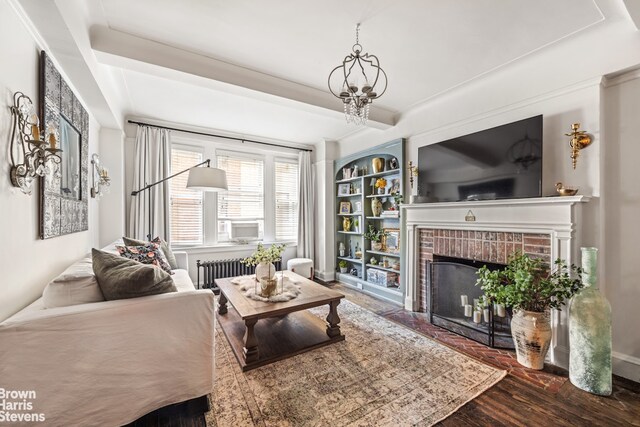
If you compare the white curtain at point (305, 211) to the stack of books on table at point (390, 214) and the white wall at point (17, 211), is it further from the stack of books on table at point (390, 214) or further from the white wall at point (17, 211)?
the white wall at point (17, 211)

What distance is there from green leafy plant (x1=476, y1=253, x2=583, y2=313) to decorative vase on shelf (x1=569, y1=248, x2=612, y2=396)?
7cm

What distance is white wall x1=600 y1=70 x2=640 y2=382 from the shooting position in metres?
2.02

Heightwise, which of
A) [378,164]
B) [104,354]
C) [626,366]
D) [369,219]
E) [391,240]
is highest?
[378,164]

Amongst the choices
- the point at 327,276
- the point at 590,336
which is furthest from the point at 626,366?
the point at 327,276

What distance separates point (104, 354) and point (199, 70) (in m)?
2.32


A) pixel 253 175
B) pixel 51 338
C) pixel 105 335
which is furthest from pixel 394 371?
pixel 253 175

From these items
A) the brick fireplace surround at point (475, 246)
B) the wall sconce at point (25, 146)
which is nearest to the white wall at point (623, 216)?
the brick fireplace surround at point (475, 246)

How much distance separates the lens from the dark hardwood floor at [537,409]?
1.62m

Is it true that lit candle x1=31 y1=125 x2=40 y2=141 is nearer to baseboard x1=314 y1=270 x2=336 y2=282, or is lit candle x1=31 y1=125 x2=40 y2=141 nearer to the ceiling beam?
the ceiling beam

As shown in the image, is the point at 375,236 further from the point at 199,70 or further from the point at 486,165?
the point at 199,70

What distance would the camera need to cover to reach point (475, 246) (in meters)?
2.84

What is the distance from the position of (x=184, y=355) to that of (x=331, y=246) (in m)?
3.63

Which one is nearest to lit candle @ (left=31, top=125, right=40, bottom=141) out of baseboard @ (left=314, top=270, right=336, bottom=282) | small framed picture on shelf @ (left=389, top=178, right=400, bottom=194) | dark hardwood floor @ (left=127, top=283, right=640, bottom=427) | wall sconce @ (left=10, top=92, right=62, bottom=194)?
wall sconce @ (left=10, top=92, right=62, bottom=194)

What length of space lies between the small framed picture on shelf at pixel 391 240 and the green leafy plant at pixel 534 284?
5.44 feet
